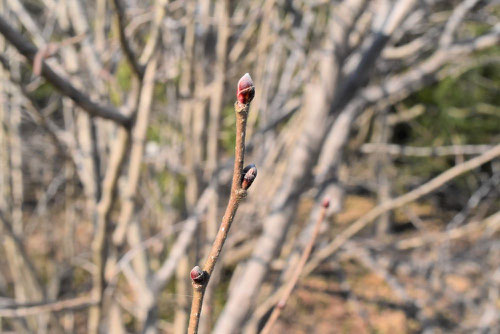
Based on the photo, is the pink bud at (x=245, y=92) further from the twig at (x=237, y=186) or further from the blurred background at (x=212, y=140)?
the blurred background at (x=212, y=140)

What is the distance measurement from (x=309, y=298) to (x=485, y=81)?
2.86m

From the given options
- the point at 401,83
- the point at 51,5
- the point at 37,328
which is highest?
the point at 51,5

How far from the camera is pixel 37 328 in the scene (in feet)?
7.63

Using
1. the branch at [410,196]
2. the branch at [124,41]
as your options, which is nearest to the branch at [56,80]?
the branch at [124,41]

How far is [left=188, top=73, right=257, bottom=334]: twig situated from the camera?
1.30 ft

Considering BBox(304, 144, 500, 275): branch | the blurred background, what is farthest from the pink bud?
BBox(304, 144, 500, 275): branch

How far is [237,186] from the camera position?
17.4 inches

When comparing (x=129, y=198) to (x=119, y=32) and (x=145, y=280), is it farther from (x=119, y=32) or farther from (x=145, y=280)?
(x=119, y=32)

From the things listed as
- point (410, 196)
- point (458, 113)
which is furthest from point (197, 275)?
point (458, 113)

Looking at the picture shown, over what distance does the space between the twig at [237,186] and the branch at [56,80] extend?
1.77ft

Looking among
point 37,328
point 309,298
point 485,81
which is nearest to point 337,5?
point 37,328

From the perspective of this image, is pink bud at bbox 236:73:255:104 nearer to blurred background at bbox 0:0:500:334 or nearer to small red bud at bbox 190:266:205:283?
small red bud at bbox 190:266:205:283

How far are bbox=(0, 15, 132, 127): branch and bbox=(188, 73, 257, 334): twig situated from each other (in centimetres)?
54

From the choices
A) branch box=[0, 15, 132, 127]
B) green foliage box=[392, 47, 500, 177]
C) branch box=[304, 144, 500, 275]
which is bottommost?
green foliage box=[392, 47, 500, 177]
